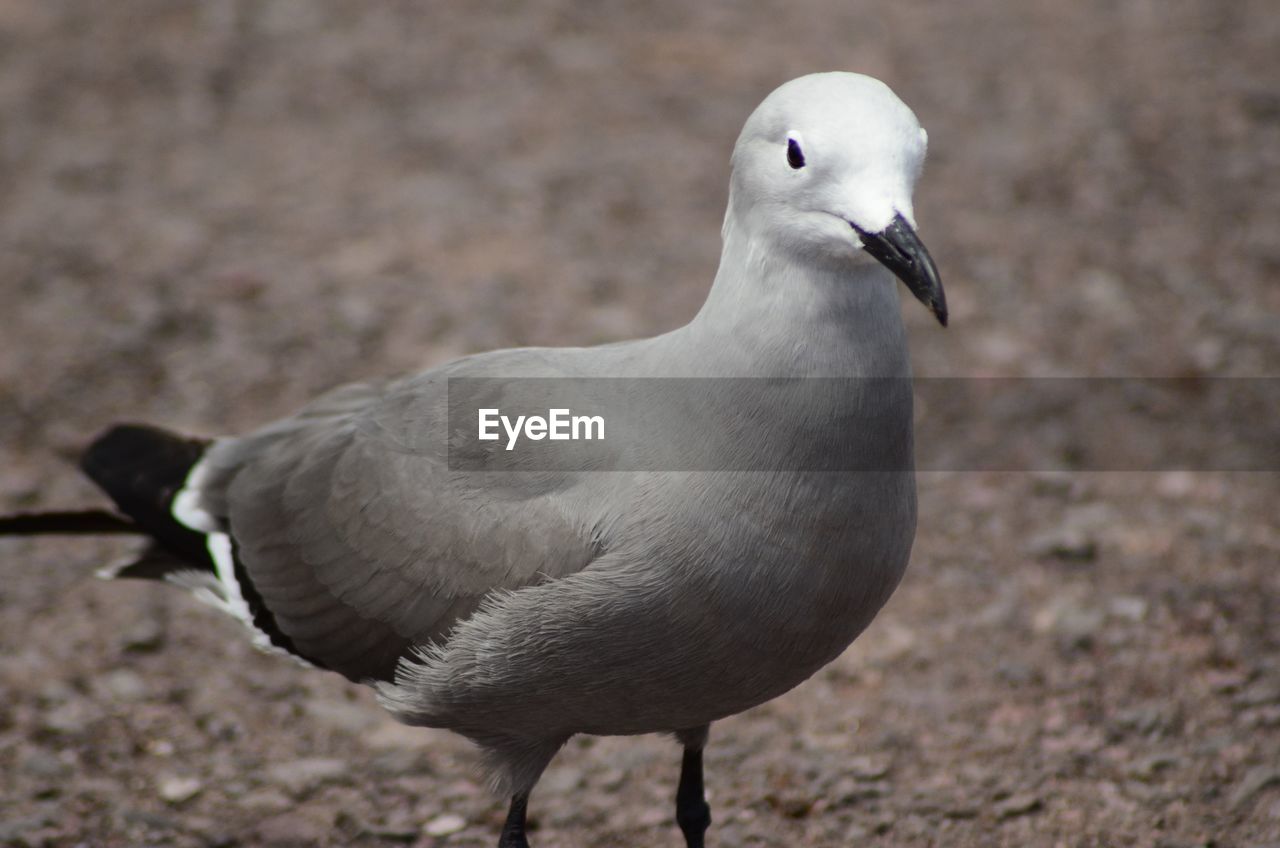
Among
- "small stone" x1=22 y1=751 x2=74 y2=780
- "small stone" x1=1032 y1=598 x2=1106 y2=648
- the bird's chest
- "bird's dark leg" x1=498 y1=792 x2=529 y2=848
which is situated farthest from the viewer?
"small stone" x1=1032 y1=598 x2=1106 y2=648

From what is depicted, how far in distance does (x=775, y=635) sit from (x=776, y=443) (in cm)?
42

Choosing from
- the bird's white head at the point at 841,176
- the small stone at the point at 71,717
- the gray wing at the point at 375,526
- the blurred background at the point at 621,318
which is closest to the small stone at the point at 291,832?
the blurred background at the point at 621,318

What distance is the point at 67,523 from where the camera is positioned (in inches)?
168

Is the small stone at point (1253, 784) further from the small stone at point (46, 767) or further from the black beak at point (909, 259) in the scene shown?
the small stone at point (46, 767)

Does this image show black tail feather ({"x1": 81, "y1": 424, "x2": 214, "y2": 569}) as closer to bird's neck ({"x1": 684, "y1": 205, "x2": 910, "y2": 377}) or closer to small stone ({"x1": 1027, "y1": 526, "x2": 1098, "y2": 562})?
bird's neck ({"x1": 684, "y1": 205, "x2": 910, "y2": 377})

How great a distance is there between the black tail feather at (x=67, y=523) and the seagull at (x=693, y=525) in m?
0.96

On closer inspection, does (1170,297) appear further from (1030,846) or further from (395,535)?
(395,535)

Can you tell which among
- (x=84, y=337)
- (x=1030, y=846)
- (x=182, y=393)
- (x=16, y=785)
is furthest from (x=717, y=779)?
(x=84, y=337)

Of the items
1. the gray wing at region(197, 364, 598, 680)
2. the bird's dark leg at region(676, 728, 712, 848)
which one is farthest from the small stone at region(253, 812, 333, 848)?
the bird's dark leg at region(676, 728, 712, 848)

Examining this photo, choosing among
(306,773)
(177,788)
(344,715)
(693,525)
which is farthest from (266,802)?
(693,525)

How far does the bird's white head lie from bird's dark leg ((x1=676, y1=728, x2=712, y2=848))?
1529mm

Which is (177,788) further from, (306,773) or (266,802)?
(306,773)

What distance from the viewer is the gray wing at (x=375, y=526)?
3307mm

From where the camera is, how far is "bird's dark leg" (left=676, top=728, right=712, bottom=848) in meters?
3.85
